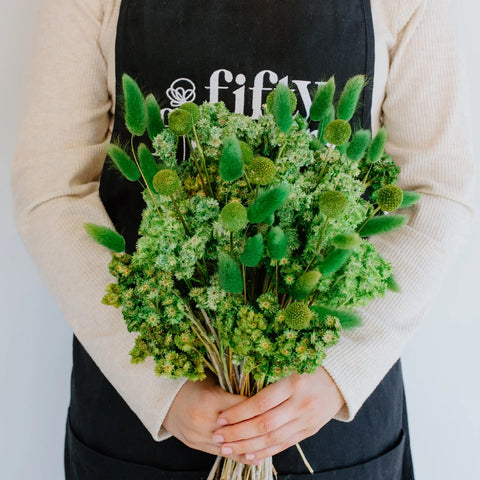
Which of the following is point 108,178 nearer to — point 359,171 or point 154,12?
point 154,12

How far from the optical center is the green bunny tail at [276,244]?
51 centimetres

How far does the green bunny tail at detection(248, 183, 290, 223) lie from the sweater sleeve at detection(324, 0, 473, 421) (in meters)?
0.32

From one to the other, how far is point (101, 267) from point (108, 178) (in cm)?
20

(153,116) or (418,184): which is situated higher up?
(153,116)

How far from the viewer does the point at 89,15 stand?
912 millimetres

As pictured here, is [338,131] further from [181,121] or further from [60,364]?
[60,364]

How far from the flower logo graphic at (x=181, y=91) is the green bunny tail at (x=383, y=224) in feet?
1.45

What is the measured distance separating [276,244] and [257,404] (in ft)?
0.81

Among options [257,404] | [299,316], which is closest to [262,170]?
[299,316]

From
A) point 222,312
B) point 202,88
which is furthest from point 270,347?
point 202,88

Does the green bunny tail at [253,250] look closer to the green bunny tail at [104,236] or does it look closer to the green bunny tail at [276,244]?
the green bunny tail at [276,244]

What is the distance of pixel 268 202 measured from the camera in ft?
1.63

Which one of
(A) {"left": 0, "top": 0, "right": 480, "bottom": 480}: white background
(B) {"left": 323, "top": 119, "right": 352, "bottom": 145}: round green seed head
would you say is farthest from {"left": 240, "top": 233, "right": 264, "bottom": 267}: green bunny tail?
(A) {"left": 0, "top": 0, "right": 480, "bottom": 480}: white background

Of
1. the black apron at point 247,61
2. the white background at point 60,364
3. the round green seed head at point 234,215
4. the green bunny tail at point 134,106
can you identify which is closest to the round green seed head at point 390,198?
the round green seed head at point 234,215
